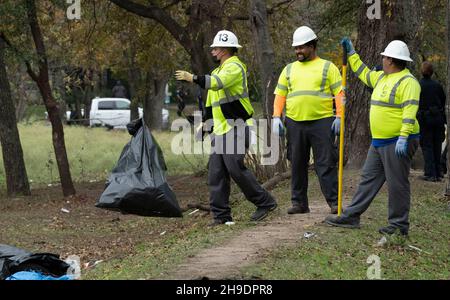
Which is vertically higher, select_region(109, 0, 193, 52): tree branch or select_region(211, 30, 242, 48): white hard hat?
select_region(109, 0, 193, 52): tree branch

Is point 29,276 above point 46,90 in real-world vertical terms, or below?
below

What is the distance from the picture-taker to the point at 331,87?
10.6 metres

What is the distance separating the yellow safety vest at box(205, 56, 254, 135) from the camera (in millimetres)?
10617

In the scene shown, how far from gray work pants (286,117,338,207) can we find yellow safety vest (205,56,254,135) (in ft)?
1.92

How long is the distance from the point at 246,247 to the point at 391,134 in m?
1.88

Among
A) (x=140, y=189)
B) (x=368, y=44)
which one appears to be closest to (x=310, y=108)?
(x=140, y=189)

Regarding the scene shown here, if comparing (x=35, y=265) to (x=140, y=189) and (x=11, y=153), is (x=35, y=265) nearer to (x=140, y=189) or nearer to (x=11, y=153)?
(x=140, y=189)

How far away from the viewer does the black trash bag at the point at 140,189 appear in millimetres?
11914

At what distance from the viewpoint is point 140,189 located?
39.2ft

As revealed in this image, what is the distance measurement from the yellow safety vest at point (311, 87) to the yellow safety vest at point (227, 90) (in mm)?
400

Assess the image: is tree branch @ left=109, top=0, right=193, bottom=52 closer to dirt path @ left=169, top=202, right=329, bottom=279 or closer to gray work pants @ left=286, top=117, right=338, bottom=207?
dirt path @ left=169, top=202, right=329, bottom=279

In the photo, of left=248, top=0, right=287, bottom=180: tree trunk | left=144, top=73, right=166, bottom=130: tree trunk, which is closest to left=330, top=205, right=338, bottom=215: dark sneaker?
left=248, top=0, right=287, bottom=180: tree trunk
